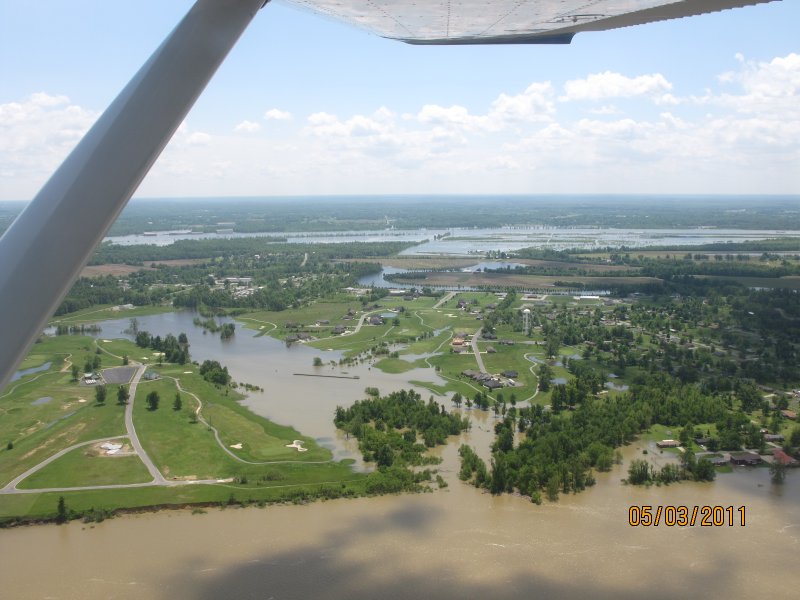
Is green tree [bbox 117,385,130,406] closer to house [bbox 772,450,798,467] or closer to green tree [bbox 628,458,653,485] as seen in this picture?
green tree [bbox 628,458,653,485]

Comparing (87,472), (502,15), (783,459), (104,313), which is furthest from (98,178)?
(104,313)

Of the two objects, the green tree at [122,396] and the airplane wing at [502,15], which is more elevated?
the airplane wing at [502,15]

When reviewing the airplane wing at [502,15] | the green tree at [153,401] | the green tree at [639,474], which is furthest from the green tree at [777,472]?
the green tree at [153,401]

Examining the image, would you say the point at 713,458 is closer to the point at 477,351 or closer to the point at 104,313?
the point at 477,351

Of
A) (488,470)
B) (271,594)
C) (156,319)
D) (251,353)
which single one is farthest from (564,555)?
(156,319)

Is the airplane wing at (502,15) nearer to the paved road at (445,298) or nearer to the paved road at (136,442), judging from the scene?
the paved road at (136,442)

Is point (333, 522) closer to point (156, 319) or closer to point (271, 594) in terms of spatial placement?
point (271, 594)
